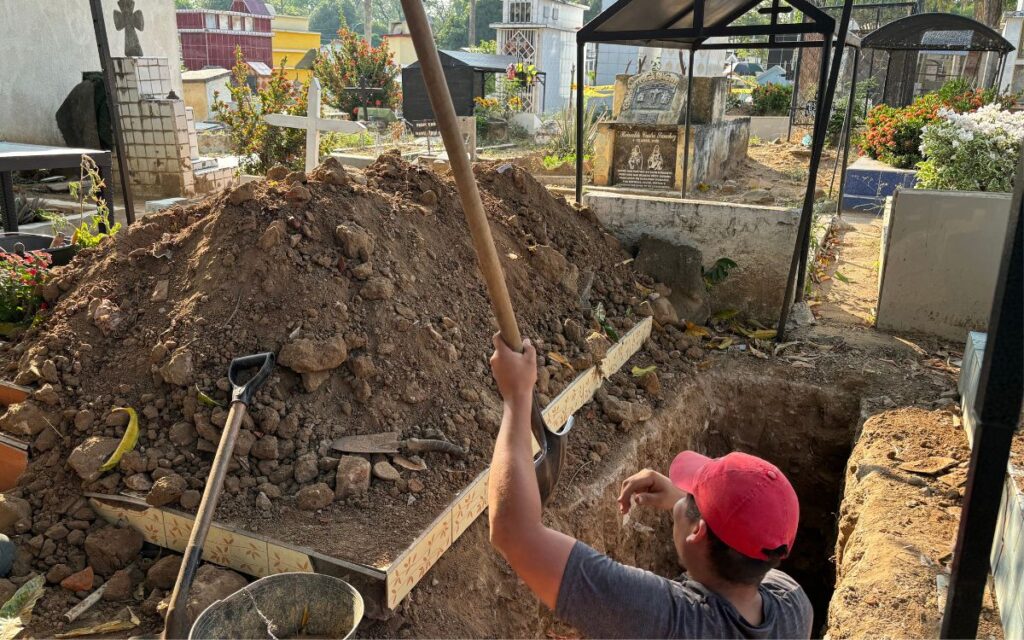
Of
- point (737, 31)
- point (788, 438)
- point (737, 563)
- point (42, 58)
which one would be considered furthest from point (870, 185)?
point (42, 58)

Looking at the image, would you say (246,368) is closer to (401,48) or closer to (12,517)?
(12,517)

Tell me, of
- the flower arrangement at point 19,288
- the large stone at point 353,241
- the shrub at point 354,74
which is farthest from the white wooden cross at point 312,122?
the shrub at point 354,74

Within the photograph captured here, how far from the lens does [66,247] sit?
205 inches

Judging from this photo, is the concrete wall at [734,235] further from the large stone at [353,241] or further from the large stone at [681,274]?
the large stone at [353,241]

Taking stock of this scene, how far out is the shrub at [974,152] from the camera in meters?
7.49

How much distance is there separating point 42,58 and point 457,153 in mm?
11687

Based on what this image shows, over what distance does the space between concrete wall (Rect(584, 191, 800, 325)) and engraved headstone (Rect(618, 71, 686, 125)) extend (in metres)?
5.18

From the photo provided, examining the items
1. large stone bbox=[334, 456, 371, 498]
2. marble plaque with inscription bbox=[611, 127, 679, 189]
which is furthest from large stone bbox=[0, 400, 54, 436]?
marble plaque with inscription bbox=[611, 127, 679, 189]

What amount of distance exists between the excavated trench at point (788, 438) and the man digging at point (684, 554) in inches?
113

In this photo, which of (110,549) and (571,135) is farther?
(571,135)

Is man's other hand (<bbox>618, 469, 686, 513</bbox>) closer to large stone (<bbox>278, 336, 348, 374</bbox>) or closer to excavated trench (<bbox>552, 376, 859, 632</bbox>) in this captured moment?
large stone (<bbox>278, 336, 348, 374</bbox>)

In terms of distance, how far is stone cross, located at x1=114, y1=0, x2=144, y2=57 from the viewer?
36.4 feet

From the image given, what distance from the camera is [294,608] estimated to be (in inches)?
103

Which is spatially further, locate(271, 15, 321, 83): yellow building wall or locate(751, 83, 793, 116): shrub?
locate(271, 15, 321, 83): yellow building wall
